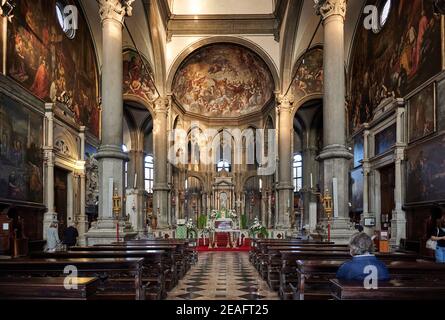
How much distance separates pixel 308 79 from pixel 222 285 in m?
19.1

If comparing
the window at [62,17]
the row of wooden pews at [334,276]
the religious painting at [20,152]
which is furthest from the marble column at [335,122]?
the window at [62,17]

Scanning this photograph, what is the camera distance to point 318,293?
617 cm

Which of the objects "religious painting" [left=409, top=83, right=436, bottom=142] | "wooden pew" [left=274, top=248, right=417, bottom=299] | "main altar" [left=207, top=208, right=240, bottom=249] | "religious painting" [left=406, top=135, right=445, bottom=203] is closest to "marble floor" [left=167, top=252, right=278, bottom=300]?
"wooden pew" [left=274, top=248, right=417, bottom=299]

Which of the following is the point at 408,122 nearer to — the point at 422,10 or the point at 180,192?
the point at 422,10

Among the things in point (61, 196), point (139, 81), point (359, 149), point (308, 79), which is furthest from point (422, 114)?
point (139, 81)

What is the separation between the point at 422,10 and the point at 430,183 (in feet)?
18.6

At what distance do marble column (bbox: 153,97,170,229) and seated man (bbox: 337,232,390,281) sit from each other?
2182 cm

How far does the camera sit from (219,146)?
111 ft

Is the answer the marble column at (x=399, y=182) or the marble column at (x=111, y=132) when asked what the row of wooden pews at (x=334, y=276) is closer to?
the marble column at (x=111, y=132)

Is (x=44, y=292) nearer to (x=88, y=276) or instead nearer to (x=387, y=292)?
(x=88, y=276)

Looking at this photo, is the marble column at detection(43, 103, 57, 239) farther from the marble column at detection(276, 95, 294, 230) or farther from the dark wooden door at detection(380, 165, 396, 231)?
the marble column at detection(276, 95, 294, 230)

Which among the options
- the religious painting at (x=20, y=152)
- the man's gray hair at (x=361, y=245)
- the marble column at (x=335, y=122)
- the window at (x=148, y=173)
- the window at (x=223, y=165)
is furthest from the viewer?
the window at (x=148, y=173)

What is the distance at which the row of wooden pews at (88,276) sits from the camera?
352cm

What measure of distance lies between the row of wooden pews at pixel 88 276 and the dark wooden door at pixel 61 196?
32.8 feet
